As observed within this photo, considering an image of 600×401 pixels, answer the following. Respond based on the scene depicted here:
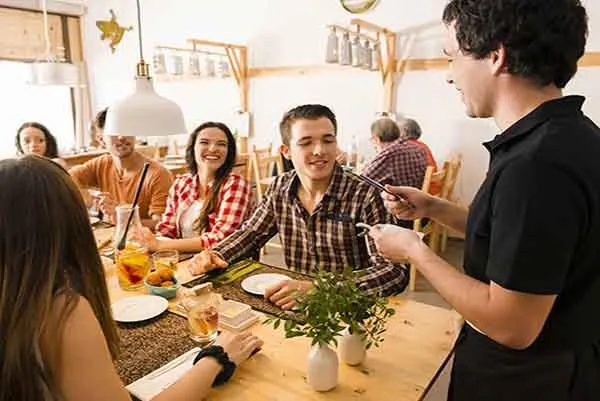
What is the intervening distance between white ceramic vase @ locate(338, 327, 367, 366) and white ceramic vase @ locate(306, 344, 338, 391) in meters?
0.08

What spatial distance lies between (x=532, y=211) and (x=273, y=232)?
1261 mm

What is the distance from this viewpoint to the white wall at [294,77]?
180 inches

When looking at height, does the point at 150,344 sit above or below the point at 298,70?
below

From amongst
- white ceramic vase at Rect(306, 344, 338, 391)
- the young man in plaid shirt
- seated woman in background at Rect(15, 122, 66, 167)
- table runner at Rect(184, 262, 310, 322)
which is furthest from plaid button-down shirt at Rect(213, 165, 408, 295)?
seated woman in background at Rect(15, 122, 66, 167)

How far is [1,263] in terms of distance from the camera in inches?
29.3

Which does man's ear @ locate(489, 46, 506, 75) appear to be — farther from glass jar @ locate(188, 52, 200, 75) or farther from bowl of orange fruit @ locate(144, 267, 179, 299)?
glass jar @ locate(188, 52, 200, 75)

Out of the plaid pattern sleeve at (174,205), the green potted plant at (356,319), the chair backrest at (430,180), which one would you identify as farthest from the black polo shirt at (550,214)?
the chair backrest at (430,180)

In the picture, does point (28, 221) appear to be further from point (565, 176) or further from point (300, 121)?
point (300, 121)

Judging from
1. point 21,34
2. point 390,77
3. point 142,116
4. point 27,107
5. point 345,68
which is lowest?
point 142,116

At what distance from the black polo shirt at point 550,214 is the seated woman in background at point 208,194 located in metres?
1.45

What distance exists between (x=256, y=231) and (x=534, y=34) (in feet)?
4.22

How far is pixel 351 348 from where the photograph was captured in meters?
1.05

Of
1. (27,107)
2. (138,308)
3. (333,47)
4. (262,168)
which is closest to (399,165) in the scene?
(333,47)

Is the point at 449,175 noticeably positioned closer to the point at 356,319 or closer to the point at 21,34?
the point at 356,319
